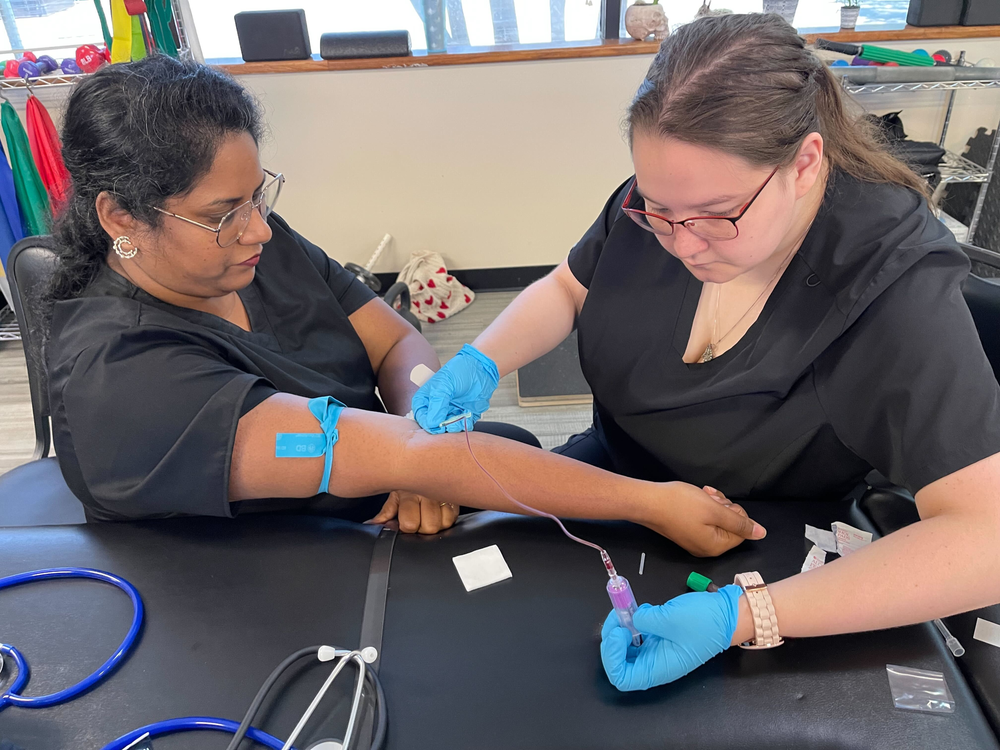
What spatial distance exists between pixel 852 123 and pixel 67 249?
4.21 ft

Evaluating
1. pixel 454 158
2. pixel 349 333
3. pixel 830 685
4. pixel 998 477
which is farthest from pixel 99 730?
pixel 454 158

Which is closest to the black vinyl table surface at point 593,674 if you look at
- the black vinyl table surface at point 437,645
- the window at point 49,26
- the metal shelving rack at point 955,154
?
the black vinyl table surface at point 437,645

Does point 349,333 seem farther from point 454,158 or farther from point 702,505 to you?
point 454,158

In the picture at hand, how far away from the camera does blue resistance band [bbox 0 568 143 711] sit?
73 cm

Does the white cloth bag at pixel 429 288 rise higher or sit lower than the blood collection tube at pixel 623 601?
lower

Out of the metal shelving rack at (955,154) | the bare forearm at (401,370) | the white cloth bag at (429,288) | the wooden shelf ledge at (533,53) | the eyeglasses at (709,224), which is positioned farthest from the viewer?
the white cloth bag at (429,288)

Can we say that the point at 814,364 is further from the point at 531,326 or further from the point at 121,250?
the point at 121,250

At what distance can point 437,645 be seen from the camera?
2.55ft

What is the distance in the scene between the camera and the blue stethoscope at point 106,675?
0.68 meters

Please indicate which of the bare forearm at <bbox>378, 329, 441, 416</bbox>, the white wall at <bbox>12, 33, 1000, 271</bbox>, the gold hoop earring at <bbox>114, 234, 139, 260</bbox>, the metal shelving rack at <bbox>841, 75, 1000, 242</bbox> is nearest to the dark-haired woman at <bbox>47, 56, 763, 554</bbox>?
the gold hoop earring at <bbox>114, 234, 139, 260</bbox>

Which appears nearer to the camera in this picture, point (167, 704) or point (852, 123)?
point (167, 704)

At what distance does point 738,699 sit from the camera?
716 mm

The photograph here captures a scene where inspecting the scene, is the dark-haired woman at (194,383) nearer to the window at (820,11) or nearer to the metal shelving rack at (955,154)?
the metal shelving rack at (955,154)

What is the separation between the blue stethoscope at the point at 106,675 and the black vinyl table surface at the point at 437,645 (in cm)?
1
